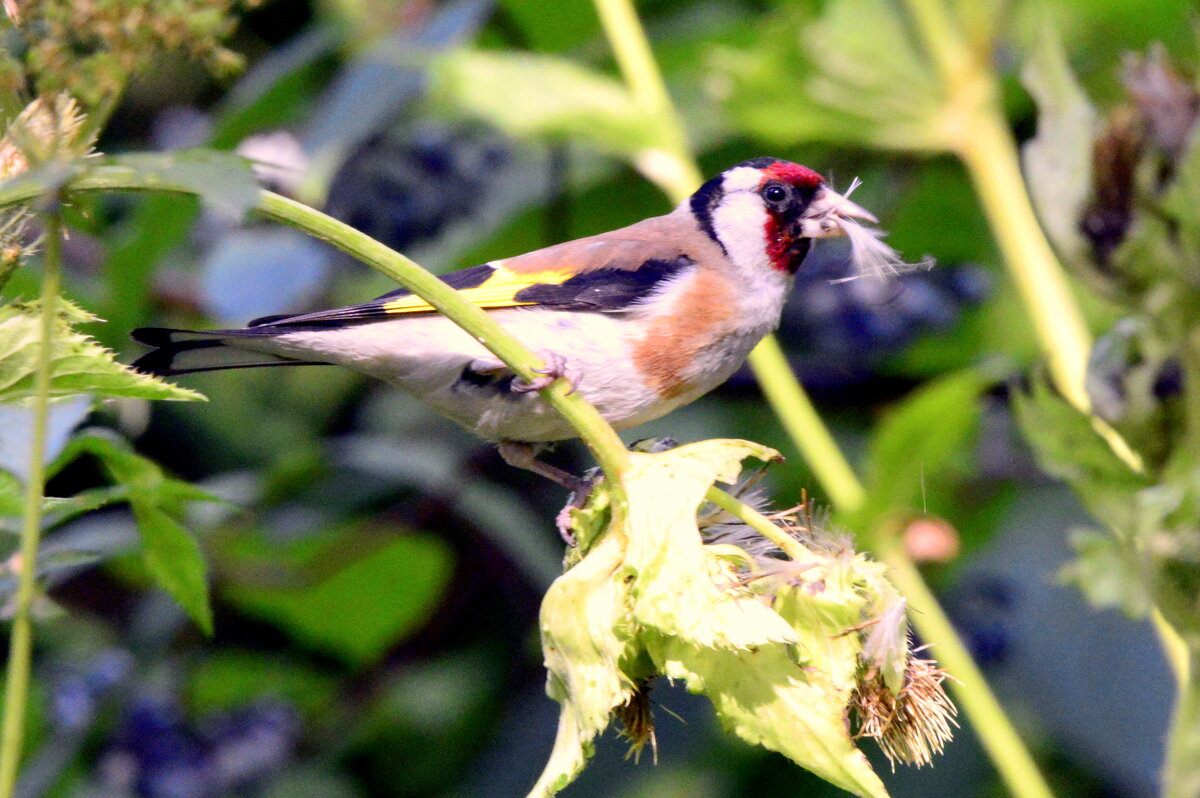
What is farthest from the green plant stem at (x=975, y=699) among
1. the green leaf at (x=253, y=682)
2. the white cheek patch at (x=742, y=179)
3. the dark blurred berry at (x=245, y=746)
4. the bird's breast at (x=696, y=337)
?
the green leaf at (x=253, y=682)

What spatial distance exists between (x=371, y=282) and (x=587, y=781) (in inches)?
54.2

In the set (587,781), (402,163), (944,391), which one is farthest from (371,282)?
(944,391)

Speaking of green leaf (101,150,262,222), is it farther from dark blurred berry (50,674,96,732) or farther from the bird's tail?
dark blurred berry (50,674,96,732)

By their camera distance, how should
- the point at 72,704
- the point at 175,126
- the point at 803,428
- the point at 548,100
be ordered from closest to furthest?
1. the point at 548,100
2. the point at 803,428
3. the point at 72,704
4. the point at 175,126

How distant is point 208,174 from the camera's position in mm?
791

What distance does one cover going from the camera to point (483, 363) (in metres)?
1.36

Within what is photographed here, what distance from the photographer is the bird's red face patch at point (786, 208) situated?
1.38m

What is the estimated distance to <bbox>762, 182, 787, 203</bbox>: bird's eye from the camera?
1394mm

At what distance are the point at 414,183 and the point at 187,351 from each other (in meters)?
1.74

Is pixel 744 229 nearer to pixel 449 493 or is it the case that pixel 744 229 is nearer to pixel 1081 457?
pixel 1081 457

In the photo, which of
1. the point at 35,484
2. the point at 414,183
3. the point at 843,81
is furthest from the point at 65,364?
the point at 414,183

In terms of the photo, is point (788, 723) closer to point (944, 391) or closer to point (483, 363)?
point (483, 363)

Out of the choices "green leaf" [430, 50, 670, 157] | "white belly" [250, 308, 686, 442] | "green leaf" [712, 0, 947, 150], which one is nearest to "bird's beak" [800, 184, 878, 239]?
"white belly" [250, 308, 686, 442]

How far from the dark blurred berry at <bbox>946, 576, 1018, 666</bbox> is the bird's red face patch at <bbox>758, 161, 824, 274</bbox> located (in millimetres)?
1845
